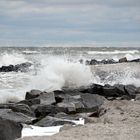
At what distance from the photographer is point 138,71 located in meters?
20.9

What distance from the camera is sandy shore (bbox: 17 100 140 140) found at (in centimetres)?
607

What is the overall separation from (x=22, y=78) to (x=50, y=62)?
2.14m

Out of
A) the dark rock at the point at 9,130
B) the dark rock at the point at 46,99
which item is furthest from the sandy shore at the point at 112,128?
the dark rock at the point at 46,99

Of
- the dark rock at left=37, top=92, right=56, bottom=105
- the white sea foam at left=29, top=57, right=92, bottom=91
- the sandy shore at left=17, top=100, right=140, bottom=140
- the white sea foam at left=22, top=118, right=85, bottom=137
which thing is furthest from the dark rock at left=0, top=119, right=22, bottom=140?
the white sea foam at left=29, top=57, right=92, bottom=91

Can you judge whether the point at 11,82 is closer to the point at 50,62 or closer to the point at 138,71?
the point at 50,62

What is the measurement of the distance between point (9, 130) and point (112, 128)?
1459mm

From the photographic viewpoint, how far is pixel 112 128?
655cm

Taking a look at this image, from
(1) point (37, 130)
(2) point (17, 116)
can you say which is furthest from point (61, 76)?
(1) point (37, 130)

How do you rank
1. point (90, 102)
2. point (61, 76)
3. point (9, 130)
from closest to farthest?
point (9, 130), point (90, 102), point (61, 76)

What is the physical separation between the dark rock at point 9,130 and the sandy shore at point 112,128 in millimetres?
365

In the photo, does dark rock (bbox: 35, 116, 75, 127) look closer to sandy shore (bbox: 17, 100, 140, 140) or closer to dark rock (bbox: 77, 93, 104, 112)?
sandy shore (bbox: 17, 100, 140, 140)

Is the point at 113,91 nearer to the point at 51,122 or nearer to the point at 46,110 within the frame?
the point at 46,110

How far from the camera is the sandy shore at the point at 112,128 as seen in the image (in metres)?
6.07

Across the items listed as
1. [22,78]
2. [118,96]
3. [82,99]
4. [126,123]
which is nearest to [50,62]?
[22,78]
